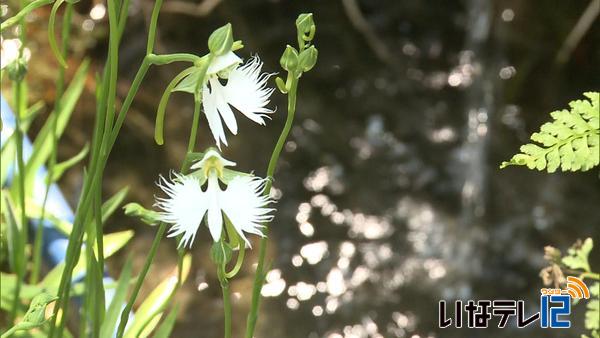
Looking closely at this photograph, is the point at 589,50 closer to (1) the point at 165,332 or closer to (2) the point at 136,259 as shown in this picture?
(2) the point at 136,259

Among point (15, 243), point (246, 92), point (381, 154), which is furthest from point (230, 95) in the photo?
point (381, 154)

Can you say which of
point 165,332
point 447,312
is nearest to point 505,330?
point 447,312

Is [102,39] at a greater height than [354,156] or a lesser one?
greater

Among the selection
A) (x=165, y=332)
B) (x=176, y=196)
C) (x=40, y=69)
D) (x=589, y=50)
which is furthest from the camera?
(x=589, y=50)

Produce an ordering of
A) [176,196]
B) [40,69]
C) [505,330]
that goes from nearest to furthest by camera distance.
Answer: [176,196] < [505,330] < [40,69]

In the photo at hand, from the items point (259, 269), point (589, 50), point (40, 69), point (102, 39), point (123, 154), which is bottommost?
point (259, 269)

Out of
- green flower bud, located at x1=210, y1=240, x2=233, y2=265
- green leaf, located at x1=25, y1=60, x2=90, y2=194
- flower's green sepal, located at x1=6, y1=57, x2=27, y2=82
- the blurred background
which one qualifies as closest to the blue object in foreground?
green leaf, located at x1=25, y1=60, x2=90, y2=194

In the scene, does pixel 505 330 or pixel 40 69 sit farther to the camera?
pixel 40 69
